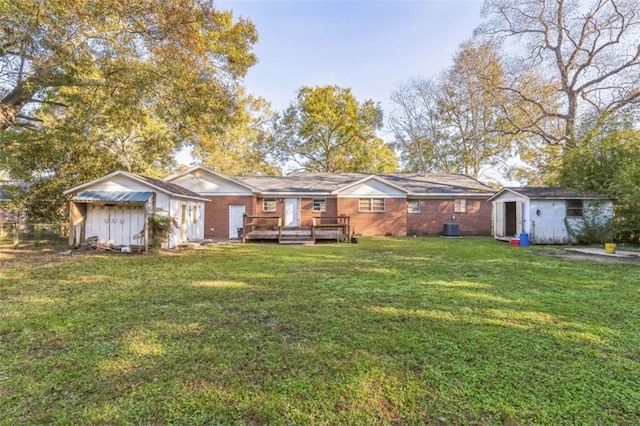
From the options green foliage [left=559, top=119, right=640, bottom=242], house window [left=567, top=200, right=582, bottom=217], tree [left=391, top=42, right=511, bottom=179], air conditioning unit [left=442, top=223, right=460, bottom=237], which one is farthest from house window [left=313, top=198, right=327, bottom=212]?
tree [left=391, top=42, right=511, bottom=179]

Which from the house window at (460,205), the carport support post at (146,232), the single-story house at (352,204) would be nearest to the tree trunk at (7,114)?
the carport support post at (146,232)

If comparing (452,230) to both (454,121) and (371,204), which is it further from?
(454,121)

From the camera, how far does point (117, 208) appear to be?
12367 millimetres

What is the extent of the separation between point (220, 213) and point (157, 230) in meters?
5.80

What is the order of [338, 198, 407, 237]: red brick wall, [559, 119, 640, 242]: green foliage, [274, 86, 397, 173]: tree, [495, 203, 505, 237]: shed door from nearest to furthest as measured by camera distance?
[559, 119, 640, 242]: green foliage < [495, 203, 505, 237]: shed door < [338, 198, 407, 237]: red brick wall < [274, 86, 397, 173]: tree

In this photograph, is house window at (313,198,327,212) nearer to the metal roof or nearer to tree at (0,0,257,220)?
tree at (0,0,257,220)

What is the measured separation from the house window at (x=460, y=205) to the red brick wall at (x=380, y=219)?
3458 mm

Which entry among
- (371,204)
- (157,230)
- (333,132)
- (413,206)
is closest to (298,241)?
(157,230)

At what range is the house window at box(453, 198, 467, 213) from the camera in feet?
65.7

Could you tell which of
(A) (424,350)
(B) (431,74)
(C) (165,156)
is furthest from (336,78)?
(A) (424,350)

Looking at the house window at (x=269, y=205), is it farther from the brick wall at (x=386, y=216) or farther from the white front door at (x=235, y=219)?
the white front door at (x=235, y=219)

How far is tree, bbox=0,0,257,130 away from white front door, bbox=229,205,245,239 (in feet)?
22.1

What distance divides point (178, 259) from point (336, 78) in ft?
85.6

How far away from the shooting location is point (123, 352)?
3.39m
